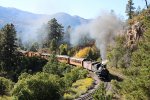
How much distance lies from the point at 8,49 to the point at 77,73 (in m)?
28.4

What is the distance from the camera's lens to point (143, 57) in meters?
30.1

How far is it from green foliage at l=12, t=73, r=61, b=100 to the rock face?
39.2m

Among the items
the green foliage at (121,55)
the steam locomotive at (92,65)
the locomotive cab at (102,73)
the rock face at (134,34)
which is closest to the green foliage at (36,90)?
the locomotive cab at (102,73)

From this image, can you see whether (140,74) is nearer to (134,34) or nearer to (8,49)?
(134,34)

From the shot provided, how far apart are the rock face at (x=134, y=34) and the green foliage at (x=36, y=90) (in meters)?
39.2

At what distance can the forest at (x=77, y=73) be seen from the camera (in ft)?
99.1

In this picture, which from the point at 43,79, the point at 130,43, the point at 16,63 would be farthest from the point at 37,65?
the point at 43,79

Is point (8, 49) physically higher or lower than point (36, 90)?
higher

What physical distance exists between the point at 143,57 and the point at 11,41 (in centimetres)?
6345

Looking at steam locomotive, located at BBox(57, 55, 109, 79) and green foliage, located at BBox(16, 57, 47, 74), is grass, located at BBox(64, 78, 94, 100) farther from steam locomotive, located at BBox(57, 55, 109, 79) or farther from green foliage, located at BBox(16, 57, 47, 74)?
green foliage, located at BBox(16, 57, 47, 74)

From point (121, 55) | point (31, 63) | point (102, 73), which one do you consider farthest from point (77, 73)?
point (31, 63)

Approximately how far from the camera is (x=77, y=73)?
221ft

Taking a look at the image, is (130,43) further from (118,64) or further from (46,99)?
(46,99)

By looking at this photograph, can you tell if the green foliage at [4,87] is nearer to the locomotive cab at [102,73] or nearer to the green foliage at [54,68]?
the green foliage at [54,68]
